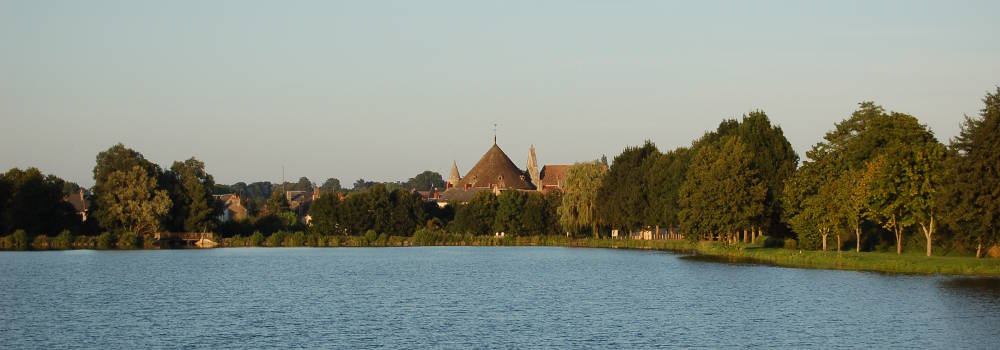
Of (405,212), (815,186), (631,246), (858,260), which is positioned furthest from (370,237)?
(858,260)

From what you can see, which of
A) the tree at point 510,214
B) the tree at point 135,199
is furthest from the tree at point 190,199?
the tree at point 510,214

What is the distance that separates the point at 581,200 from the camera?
361 ft

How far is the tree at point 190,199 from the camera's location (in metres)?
109

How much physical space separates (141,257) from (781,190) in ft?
158

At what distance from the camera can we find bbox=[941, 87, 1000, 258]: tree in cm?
5350

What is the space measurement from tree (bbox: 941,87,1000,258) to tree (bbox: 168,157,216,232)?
241ft

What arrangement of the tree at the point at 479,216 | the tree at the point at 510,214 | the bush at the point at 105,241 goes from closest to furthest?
the bush at the point at 105,241, the tree at the point at 510,214, the tree at the point at 479,216

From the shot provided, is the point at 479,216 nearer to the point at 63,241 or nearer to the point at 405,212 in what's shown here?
the point at 405,212

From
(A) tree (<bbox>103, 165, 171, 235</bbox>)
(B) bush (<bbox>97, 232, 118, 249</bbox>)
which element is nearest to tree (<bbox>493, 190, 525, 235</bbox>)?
(A) tree (<bbox>103, 165, 171, 235</bbox>)

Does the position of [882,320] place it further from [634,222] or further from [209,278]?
[634,222]

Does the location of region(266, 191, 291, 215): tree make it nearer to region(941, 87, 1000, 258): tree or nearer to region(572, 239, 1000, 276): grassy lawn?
region(572, 239, 1000, 276): grassy lawn

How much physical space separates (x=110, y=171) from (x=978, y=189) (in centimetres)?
8066

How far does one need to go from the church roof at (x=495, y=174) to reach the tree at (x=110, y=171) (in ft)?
285

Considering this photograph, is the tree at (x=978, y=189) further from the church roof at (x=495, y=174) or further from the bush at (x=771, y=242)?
the church roof at (x=495, y=174)
